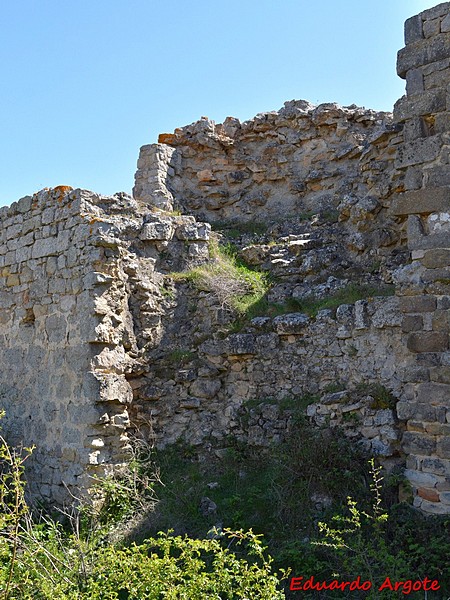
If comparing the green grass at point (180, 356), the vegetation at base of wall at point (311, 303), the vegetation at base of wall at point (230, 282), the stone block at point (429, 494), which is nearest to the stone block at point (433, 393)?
the stone block at point (429, 494)

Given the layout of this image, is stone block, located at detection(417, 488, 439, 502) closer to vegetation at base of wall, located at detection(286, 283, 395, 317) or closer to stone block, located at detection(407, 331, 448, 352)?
stone block, located at detection(407, 331, 448, 352)

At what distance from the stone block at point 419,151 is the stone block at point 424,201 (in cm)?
27

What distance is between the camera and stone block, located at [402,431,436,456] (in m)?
5.12

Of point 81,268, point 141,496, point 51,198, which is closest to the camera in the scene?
point 141,496

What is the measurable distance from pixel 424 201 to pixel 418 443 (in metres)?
2.02

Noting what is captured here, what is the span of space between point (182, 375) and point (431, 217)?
311cm

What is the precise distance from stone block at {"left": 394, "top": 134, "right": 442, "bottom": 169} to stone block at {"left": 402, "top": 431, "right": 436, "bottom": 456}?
2293mm

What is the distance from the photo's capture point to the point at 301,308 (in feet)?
22.6

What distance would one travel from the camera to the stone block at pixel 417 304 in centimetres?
525

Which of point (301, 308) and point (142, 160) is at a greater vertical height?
point (142, 160)

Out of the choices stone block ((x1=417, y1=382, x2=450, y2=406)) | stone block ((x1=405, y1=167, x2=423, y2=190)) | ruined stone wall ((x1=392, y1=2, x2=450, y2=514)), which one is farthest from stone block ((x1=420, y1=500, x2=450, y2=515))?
stone block ((x1=405, y1=167, x2=423, y2=190))

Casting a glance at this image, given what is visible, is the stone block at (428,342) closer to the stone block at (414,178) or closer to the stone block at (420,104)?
the stone block at (414,178)

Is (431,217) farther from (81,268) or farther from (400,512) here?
(81,268)

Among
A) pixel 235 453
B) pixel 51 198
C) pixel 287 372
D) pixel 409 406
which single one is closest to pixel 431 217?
pixel 409 406
